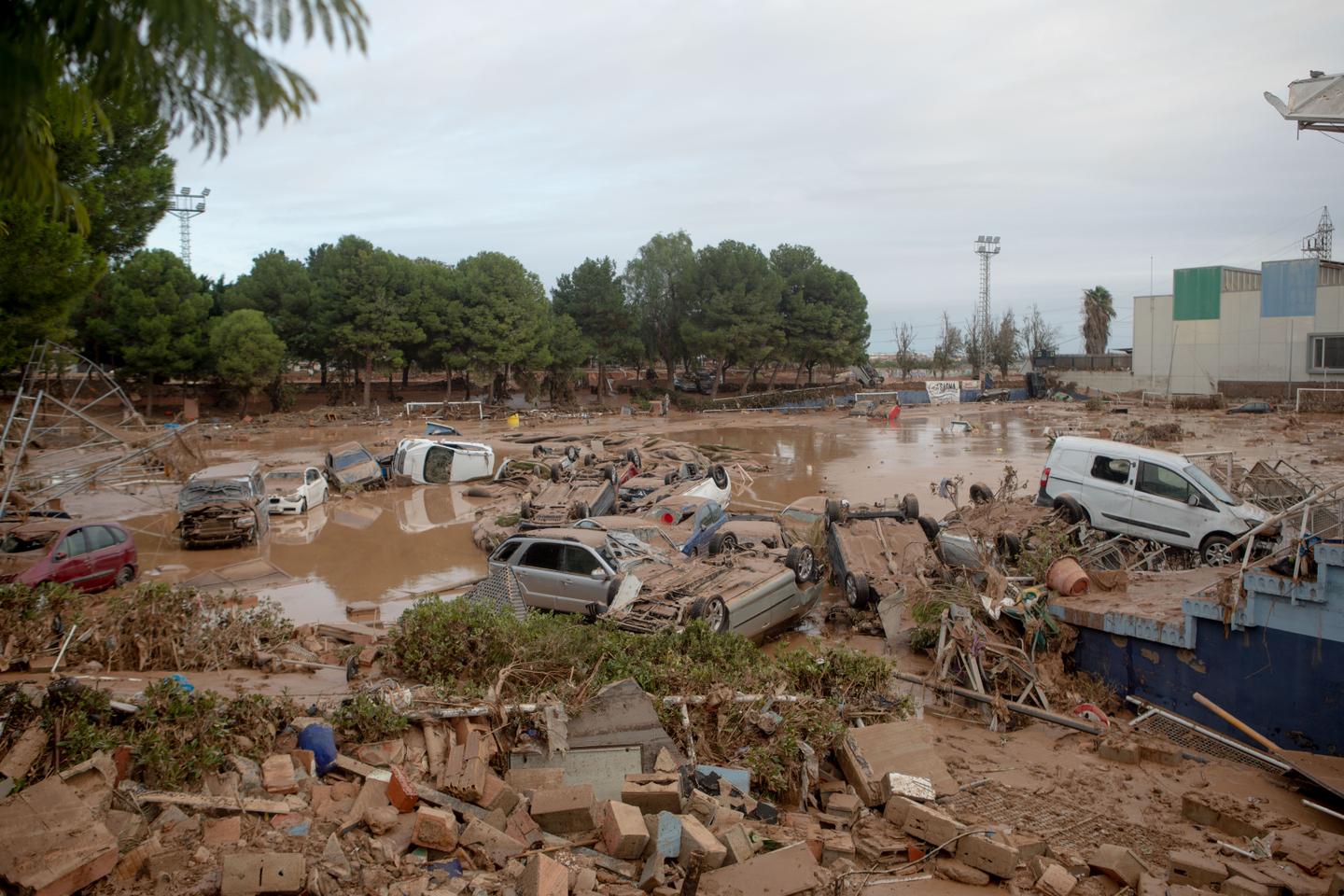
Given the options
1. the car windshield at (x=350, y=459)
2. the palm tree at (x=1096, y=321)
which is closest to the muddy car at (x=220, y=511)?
the car windshield at (x=350, y=459)

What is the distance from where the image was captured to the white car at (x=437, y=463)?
86.2 ft

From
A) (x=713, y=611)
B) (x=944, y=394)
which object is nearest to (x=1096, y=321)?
(x=944, y=394)

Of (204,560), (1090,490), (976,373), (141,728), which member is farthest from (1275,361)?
(141,728)

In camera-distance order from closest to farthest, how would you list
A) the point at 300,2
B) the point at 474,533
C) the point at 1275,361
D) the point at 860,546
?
1. the point at 300,2
2. the point at 860,546
3. the point at 474,533
4. the point at 1275,361

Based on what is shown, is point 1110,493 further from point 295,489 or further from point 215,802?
point 295,489

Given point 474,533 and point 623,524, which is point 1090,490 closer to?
point 623,524

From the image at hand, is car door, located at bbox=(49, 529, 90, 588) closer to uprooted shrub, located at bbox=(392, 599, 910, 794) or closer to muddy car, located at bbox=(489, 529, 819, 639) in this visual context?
muddy car, located at bbox=(489, 529, 819, 639)

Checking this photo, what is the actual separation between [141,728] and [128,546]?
9.57 meters

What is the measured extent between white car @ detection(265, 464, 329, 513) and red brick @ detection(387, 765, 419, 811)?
17.1 metres

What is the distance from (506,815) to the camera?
5828mm

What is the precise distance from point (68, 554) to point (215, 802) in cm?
949

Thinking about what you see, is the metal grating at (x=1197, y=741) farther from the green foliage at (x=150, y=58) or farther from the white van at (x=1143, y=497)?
the green foliage at (x=150, y=58)

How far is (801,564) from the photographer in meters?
11.9

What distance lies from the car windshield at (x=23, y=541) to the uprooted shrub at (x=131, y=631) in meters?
3.88
